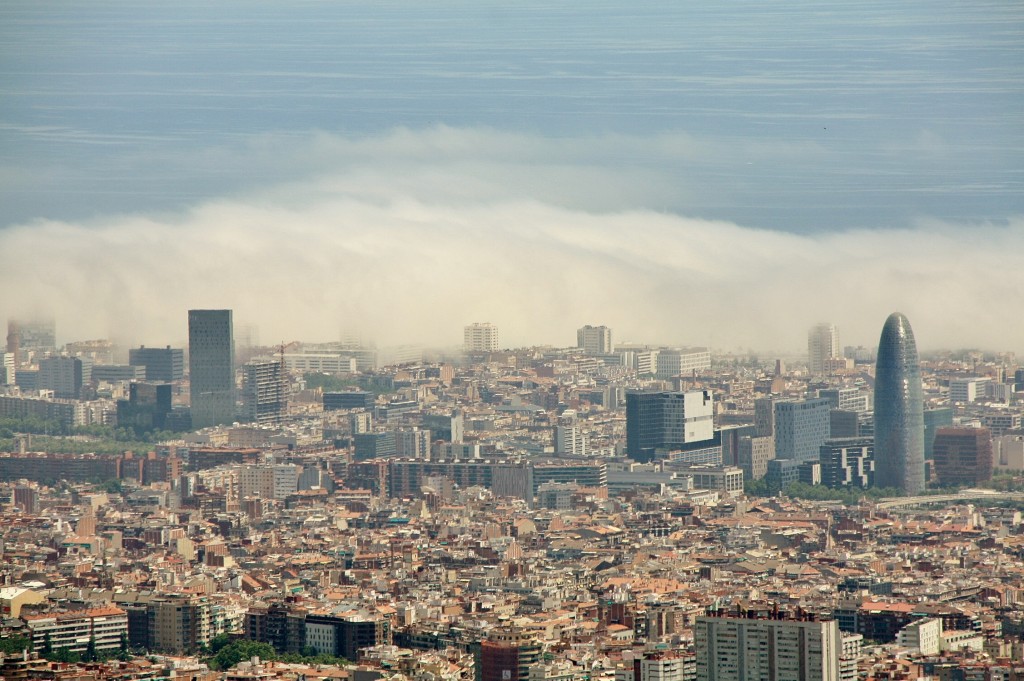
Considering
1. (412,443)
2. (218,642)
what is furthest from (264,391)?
(218,642)

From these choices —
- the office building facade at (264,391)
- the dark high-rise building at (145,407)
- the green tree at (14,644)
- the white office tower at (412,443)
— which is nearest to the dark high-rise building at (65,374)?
the dark high-rise building at (145,407)

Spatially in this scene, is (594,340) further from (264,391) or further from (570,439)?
(570,439)

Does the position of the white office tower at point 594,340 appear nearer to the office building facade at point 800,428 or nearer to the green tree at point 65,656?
the office building facade at point 800,428

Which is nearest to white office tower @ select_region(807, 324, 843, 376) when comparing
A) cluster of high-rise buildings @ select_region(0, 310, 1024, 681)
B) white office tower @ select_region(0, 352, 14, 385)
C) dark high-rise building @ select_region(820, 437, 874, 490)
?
cluster of high-rise buildings @ select_region(0, 310, 1024, 681)

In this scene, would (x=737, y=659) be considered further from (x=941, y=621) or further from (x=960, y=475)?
(x=960, y=475)

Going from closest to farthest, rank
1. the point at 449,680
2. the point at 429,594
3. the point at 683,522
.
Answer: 1. the point at 449,680
2. the point at 429,594
3. the point at 683,522

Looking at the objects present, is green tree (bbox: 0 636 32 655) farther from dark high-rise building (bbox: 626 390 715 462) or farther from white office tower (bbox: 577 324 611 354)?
white office tower (bbox: 577 324 611 354)

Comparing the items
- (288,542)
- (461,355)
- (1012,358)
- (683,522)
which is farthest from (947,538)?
(461,355)
